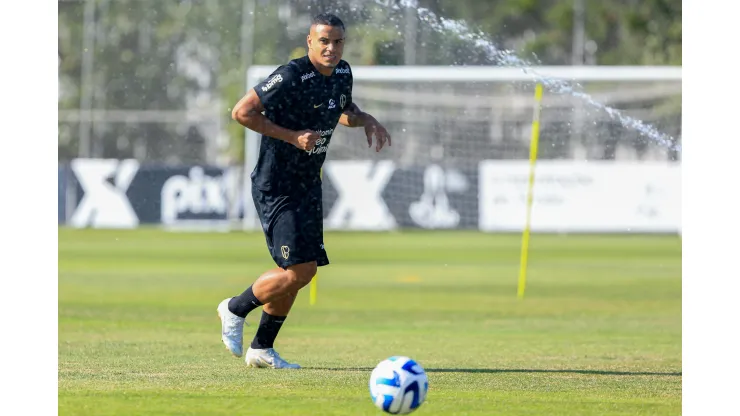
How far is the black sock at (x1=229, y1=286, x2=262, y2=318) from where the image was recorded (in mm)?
9008

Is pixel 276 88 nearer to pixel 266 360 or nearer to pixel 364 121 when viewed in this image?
pixel 364 121

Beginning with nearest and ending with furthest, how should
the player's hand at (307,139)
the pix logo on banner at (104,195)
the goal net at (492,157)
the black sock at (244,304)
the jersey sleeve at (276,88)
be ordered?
the player's hand at (307,139)
the jersey sleeve at (276,88)
the black sock at (244,304)
the goal net at (492,157)
the pix logo on banner at (104,195)

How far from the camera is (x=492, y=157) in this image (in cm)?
3148

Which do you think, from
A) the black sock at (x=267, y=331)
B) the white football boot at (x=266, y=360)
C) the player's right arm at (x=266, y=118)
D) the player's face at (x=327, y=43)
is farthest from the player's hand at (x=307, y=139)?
the white football boot at (x=266, y=360)

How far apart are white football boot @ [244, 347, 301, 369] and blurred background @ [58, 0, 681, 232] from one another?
30.0 ft

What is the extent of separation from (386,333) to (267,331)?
10.8 feet

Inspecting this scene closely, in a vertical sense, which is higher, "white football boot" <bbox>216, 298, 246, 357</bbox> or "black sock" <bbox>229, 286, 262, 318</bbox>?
"black sock" <bbox>229, 286, 262, 318</bbox>

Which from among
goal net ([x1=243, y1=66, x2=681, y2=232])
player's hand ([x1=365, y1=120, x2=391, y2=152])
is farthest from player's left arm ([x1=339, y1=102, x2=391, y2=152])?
goal net ([x1=243, y1=66, x2=681, y2=232])

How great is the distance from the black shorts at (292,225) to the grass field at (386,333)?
2.65 ft

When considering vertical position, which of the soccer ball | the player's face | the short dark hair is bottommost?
the soccer ball

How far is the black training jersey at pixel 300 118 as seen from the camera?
877 cm

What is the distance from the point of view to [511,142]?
31359 millimetres

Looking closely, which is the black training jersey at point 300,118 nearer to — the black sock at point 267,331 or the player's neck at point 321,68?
the player's neck at point 321,68

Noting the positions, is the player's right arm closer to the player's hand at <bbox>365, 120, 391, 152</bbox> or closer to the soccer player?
the soccer player
